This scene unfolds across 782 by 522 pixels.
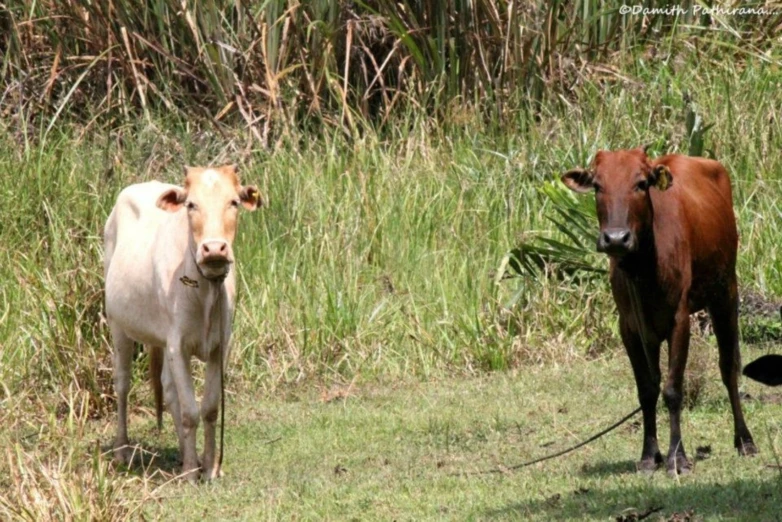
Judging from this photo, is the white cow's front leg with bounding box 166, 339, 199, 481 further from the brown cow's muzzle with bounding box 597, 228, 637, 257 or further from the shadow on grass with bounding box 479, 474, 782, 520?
the brown cow's muzzle with bounding box 597, 228, 637, 257

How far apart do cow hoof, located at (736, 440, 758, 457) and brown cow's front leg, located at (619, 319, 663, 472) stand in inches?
16.6

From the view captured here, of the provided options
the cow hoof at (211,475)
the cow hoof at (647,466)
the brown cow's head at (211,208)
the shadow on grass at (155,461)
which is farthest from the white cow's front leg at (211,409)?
the cow hoof at (647,466)

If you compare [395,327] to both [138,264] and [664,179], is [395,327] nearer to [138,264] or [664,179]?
[138,264]

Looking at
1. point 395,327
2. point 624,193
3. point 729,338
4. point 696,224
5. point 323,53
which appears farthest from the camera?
point 323,53

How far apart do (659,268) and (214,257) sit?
2035mm

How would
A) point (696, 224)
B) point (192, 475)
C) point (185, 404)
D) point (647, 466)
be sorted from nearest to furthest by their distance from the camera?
1. point (647, 466)
2. point (696, 224)
3. point (192, 475)
4. point (185, 404)

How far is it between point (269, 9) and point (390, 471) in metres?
6.85

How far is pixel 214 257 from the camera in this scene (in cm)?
691

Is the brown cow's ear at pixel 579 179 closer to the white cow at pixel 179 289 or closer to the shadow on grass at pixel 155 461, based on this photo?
the white cow at pixel 179 289

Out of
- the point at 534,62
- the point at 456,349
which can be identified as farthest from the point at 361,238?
the point at 534,62

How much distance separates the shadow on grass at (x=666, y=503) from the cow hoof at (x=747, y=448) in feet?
2.31

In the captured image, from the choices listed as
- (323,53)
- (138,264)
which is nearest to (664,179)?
(138,264)

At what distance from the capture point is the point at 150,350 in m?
8.43

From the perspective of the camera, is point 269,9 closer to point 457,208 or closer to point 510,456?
point 457,208
